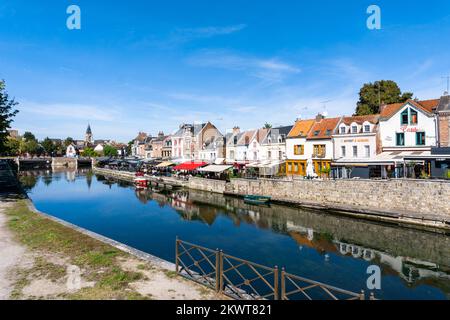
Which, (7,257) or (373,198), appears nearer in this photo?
(7,257)

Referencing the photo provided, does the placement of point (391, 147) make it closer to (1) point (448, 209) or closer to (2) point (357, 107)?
(1) point (448, 209)

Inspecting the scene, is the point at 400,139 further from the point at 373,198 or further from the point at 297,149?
the point at 297,149

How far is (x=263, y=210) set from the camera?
3344 cm

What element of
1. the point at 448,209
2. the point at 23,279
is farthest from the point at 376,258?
the point at 23,279

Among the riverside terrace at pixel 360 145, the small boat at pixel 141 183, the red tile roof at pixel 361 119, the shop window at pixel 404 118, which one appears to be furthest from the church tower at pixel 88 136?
the shop window at pixel 404 118

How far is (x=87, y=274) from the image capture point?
11.2 metres

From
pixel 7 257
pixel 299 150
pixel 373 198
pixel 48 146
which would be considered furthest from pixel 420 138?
pixel 48 146

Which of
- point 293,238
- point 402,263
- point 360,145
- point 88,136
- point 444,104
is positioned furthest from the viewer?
point 88,136

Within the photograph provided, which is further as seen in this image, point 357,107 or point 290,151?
point 357,107

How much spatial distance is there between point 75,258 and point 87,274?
2.29 m

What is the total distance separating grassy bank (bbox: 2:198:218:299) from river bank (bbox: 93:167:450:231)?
21.8 meters
